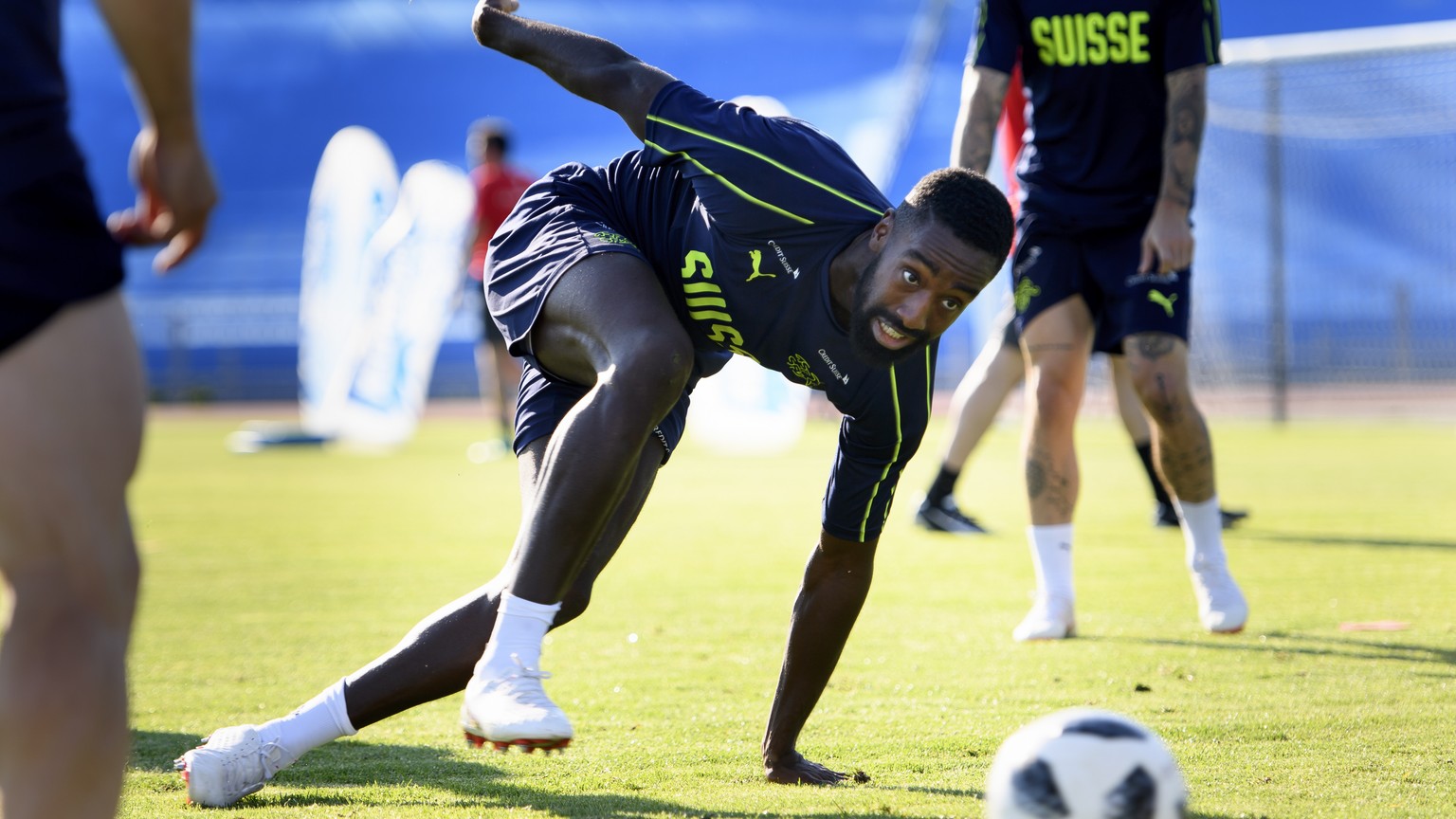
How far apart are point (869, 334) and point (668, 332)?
1.28ft

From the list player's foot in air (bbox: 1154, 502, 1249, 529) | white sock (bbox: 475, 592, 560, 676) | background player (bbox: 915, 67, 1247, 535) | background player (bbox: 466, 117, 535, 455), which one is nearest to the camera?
white sock (bbox: 475, 592, 560, 676)

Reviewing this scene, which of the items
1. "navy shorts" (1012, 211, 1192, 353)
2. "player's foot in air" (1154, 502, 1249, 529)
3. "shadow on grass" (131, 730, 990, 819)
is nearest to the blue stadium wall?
"player's foot in air" (1154, 502, 1249, 529)

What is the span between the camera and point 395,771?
3076 mm

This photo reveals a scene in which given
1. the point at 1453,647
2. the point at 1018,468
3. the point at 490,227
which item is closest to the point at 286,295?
the point at 490,227

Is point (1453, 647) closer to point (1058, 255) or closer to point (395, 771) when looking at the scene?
point (1058, 255)

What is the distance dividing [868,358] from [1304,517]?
5.71m

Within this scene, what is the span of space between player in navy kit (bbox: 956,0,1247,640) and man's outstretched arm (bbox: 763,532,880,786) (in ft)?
5.18

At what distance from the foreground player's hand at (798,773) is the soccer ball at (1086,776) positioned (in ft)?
2.62

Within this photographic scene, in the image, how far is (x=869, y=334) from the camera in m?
2.79

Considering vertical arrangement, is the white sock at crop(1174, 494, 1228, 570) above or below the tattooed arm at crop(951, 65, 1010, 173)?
below

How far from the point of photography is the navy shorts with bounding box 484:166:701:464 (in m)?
3.02

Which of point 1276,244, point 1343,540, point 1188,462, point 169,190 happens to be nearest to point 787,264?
point 169,190

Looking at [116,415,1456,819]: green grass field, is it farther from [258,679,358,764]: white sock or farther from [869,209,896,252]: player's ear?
[869,209,896,252]: player's ear

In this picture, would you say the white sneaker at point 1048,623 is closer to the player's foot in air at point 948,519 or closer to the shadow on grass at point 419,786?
the shadow on grass at point 419,786
